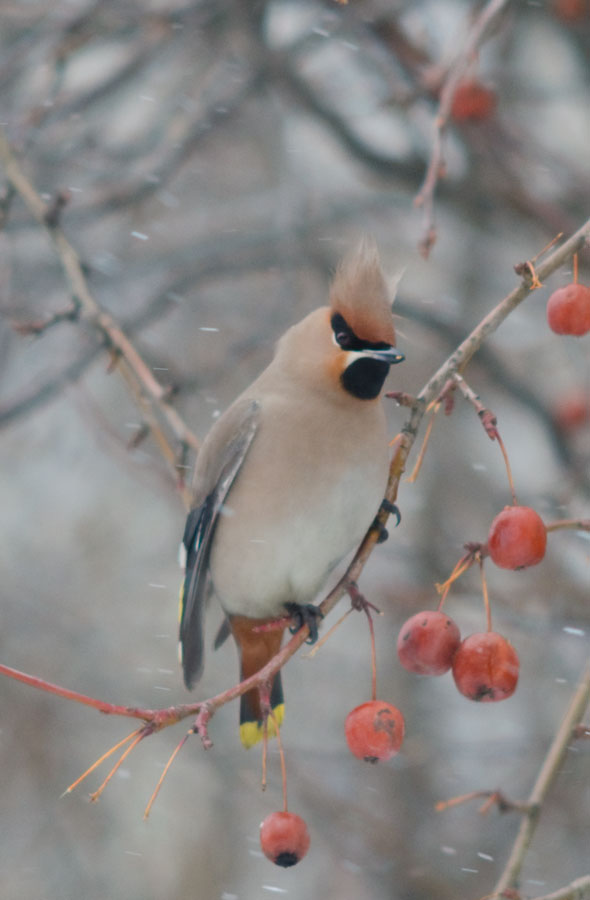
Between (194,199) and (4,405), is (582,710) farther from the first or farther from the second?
(194,199)

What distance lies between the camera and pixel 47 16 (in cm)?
413

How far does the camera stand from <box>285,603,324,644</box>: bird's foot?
2422 mm

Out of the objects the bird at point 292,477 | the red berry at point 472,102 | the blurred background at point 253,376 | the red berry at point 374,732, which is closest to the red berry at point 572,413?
the blurred background at point 253,376

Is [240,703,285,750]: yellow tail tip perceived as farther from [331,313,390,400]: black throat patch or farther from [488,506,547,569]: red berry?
[488,506,547,569]: red berry

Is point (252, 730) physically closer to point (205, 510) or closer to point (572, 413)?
point (205, 510)

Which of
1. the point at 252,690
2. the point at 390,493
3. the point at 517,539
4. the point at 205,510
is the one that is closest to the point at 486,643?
the point at 517,539

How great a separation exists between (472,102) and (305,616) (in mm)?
2323

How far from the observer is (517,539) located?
1751 mm

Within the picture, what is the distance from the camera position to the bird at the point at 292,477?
2354mm

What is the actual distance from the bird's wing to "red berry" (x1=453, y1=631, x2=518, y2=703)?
0.91 meters

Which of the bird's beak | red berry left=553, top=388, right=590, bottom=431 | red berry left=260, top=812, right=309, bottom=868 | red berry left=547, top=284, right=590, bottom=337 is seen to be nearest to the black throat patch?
the bird's beak

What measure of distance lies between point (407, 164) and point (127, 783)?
15.1 ft

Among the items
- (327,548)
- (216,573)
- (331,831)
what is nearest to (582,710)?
(327,548)

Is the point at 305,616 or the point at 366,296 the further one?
the point at 305,616
